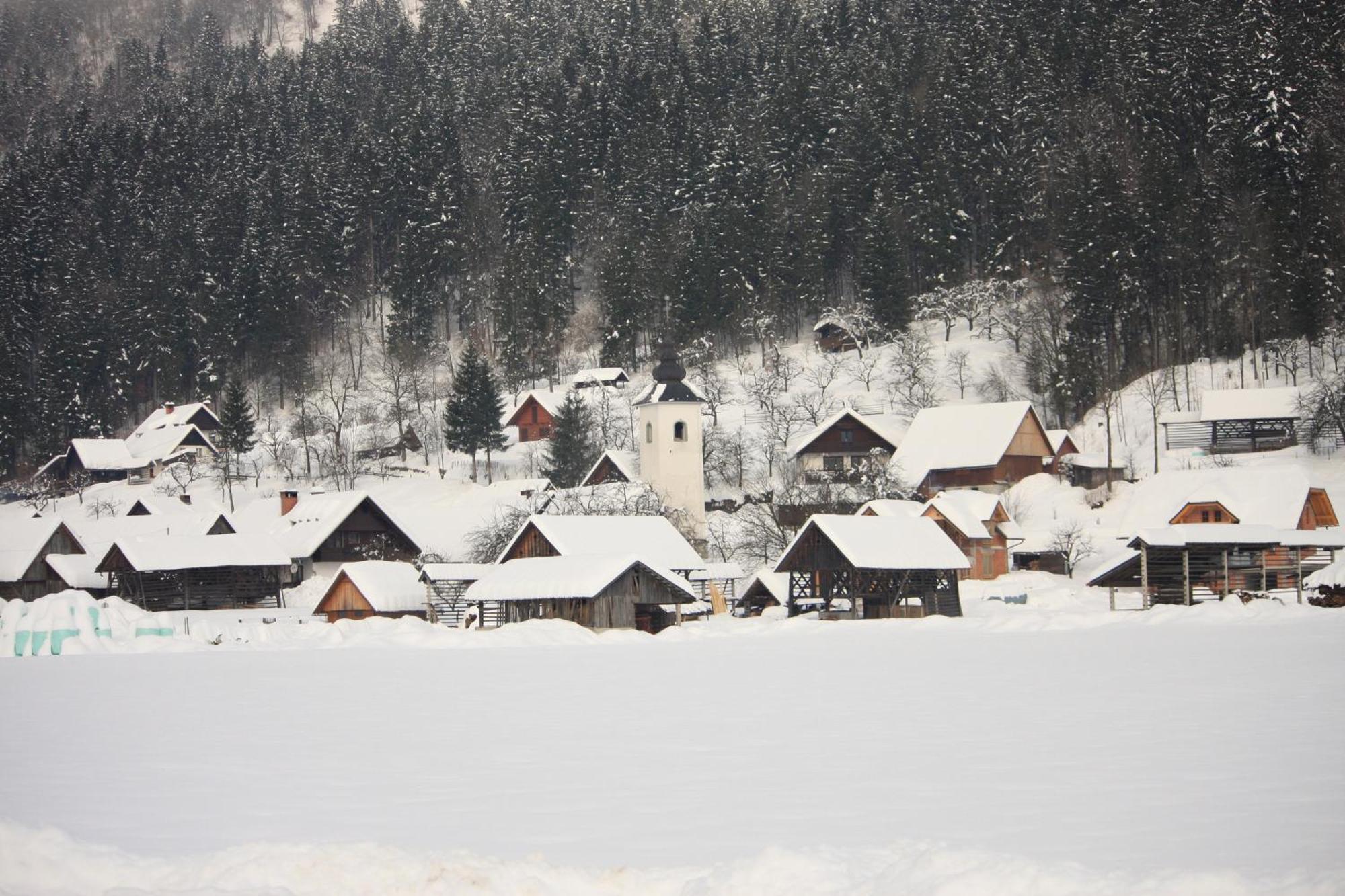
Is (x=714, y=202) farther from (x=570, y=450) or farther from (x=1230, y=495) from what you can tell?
(x=1230, y=495)

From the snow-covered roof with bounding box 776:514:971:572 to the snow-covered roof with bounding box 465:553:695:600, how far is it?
206 inches

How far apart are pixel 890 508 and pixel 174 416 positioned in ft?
202

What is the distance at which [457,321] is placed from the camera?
113875mm

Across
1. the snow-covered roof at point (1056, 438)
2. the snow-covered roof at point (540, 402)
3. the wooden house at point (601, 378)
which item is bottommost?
the snow-covered roof at point (1056, 438)

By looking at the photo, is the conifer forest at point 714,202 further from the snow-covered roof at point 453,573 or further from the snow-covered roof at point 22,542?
the snow-covered roof at point 453,573

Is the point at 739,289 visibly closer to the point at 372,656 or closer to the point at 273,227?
the point at 273,227

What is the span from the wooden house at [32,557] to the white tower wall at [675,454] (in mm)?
28095

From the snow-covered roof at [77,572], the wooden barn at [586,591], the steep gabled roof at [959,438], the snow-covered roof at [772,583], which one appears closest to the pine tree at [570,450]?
the steep gabled roof at [959,438]

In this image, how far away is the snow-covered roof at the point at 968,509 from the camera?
2371 inches

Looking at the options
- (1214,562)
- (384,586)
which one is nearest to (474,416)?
(384,586)

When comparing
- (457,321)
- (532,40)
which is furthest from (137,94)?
(457,321)

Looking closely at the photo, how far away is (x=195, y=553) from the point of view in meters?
61.8

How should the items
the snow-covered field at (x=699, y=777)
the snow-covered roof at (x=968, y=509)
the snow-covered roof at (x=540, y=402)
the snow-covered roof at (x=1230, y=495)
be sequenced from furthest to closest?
the snow-covered roof at (x=540, y=402), the snow-covered roof at (x=968, y=509), the snow-covered roof at (x=1230, y=495), the snow-covered field at (x=699, y=777)

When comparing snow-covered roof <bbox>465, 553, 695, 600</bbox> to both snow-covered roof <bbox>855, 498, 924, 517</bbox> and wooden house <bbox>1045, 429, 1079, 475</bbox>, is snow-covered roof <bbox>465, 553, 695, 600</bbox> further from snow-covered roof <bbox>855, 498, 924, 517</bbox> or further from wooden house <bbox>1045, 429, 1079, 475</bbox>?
wooden house <bbox>1045, 429, 1079, 475</bbox>
